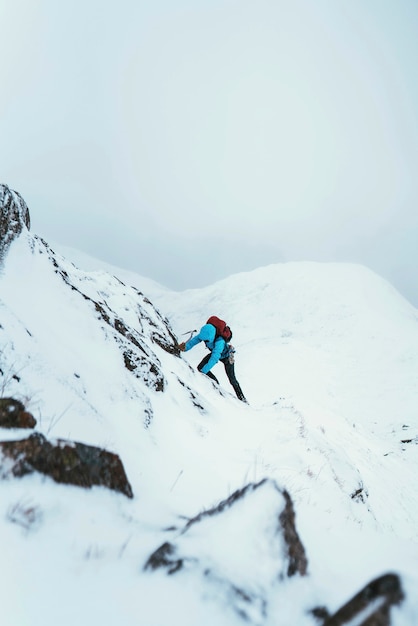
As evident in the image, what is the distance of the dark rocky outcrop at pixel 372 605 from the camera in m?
1.32

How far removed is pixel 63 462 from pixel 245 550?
4.02ft

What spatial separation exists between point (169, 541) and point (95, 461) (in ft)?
2.34

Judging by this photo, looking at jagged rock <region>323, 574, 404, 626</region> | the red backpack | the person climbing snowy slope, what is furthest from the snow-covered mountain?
the red backpack

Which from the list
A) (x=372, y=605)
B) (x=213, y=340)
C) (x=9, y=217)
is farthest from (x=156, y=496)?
(x=213, y=340)

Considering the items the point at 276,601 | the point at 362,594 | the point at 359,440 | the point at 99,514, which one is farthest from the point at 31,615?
the point at 359,440

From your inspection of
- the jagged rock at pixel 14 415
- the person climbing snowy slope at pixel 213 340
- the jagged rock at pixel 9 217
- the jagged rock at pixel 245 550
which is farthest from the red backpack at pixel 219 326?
the jagged rock at pixel 245 550

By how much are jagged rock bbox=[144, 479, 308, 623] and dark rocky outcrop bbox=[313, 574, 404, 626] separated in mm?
345

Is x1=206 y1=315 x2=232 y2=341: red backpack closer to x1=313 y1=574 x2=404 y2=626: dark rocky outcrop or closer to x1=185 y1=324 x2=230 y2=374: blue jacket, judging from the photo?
x1=185 y1=324 x2=230 y2=374: blue jacket

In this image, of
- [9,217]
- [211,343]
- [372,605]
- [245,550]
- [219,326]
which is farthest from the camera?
[211,343]

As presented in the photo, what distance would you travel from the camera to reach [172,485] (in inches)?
118

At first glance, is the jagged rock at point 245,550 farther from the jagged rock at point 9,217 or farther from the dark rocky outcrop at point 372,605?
the jagged rock at point 9,217

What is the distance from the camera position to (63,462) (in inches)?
83.4

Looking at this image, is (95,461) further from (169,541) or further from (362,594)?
(362,594)

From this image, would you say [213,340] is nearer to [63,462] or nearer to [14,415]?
[14,415]
